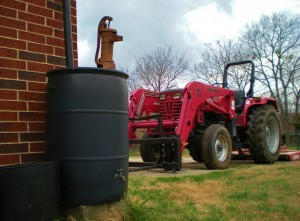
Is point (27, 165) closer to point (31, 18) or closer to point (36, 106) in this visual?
point (36, 106)

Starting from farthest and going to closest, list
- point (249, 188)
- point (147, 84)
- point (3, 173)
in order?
point (147, 84) < point (249, 188) < point (3, 173)

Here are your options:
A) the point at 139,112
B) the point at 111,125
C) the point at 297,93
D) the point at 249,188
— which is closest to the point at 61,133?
the point at 111,125

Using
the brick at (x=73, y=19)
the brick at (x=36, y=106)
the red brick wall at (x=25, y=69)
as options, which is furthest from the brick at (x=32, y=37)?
the brick at (x=36, y=106)

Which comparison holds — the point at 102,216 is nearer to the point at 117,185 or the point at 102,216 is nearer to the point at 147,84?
the point at 117,185

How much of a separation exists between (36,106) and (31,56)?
436 millimetres

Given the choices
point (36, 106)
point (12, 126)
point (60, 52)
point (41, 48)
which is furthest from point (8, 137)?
point (60, 52)

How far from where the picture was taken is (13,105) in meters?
3.33

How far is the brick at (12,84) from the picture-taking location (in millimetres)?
3271

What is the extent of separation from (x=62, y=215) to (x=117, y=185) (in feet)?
1.69

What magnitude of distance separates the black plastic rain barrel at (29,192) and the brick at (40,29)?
1216 millimetres

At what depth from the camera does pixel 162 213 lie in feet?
13.5

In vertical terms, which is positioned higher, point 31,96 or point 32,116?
point 31,96

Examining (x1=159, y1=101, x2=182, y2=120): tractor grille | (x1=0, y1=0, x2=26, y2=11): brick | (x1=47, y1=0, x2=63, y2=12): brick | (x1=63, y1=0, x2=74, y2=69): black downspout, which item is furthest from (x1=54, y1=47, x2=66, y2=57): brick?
(x1=159, y1=101, x2=182, y2=120): tractor grille

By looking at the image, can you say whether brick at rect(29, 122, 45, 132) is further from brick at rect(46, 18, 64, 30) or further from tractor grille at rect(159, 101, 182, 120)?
tractor grille at rect(159, 101, 182, 120)
